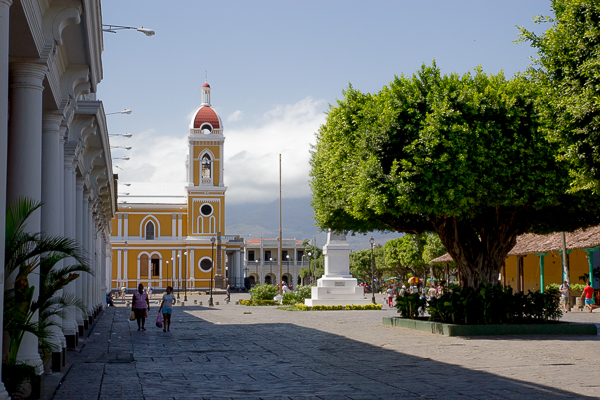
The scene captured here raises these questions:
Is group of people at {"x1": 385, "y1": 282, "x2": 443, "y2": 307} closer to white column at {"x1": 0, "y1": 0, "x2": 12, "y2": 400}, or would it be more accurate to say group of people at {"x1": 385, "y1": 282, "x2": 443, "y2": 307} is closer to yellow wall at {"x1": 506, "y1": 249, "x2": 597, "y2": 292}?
yellow wall at {"x1": 506, "y1": 249, "x2": 597, "y2": 292}

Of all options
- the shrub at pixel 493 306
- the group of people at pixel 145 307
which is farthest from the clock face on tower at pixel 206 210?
the shrub at pixel 493 306

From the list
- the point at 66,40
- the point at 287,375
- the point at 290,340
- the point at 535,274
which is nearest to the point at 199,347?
the point at 290,340

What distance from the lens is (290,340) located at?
55.4 ft

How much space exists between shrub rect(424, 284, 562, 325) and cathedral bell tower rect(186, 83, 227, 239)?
63135mm

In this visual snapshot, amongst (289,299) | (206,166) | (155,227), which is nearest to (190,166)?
(206,166)

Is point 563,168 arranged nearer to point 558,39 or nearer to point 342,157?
point 558,39

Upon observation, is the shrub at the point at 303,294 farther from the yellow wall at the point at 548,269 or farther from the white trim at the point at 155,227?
the white trim at the point at 155,227

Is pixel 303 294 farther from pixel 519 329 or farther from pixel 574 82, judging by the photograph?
pixel 574 82

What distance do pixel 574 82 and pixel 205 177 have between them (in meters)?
67.8

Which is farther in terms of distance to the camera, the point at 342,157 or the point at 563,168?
the point at 342,157

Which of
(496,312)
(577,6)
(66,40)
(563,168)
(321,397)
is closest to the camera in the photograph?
(321,397)

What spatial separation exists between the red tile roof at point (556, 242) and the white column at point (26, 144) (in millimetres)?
23308

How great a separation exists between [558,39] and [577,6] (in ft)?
2.58

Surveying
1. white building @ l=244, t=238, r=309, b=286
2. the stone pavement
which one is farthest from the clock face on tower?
the stone pavement
